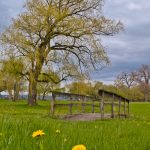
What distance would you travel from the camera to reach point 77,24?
45969mm

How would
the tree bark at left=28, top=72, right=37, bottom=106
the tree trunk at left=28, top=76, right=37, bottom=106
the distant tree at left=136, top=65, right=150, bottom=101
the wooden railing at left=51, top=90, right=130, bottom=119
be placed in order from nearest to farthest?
the wooden railing at left=51, top=90, right=130, bottom=119, the tree bark at left=28, top=72, right=37, bottom=106, the tree trunk at left=28, top=76, right=37, bottom=106, the distant tree at left=136, top=65, right=150, bottom=101

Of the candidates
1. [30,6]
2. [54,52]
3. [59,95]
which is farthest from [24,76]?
[59,95]

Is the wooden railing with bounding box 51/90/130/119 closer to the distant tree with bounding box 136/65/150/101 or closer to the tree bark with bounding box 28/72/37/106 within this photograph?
the tree bark with bounding box 28/72/37/106

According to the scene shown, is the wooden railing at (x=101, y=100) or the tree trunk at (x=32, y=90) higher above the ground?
the tree trunk at (x=32, y=90)

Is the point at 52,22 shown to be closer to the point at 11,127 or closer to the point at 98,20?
the point at 98,20

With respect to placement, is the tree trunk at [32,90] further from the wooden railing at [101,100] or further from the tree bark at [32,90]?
the wooden railing at [101,100]

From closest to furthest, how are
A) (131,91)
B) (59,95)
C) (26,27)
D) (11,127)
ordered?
(11,127) < (59,95) < (26,27) < (131,91)

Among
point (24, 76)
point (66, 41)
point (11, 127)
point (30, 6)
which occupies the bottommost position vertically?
point (11, 127)

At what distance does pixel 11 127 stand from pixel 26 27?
132 ft

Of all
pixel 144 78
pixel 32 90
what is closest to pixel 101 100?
pixel 32 90

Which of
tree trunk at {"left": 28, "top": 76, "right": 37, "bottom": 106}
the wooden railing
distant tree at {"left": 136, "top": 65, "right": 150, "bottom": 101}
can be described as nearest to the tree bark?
tree trunk at {"left": 28, "top": 76, "right": 37, "bottom": 106}

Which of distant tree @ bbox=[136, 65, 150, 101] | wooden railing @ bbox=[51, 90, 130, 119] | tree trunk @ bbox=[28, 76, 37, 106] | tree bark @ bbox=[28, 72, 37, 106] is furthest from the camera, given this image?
distant tree @ bbox=[136, 65, 150, 101]

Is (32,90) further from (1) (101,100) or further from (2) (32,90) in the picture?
(1) (101,100)

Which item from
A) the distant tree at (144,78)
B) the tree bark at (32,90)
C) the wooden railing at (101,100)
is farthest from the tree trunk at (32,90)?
the distant tree at (144,78)
